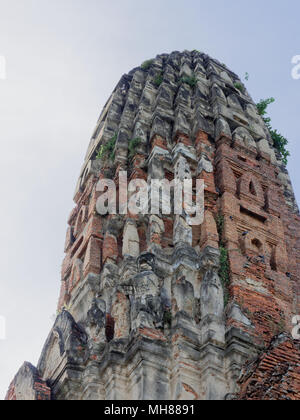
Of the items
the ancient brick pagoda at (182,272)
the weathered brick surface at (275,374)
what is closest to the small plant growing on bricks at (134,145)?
the ancient brick pagoda at (182,272)

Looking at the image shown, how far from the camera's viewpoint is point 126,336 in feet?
35.2

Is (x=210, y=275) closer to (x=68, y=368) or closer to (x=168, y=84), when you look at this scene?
(x=68, y=368)

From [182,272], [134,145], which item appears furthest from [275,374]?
[134,145]

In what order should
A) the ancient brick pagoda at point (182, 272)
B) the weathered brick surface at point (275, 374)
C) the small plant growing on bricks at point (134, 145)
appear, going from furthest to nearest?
the small plant growing on bricks at point (134, 145) → the ancient brick pagoda at point (182, 272) → the weathered brick surface at point (275, 374)

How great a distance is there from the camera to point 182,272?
11.4 meters

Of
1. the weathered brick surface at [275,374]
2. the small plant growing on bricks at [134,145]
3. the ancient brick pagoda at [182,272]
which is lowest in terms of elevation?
the weathered brick surface at [275,374]

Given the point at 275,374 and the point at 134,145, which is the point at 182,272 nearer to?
the point at 275,374

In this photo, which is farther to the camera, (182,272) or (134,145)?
(134,145)

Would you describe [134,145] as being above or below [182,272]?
above

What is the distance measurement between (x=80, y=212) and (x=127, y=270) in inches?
142

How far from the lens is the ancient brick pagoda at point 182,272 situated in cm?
1002

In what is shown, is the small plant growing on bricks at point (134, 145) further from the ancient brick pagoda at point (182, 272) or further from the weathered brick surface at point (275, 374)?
the weathered brick surface at point (275, 374)

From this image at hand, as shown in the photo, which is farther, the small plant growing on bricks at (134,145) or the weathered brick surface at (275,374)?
the small plant growing on bricks at (134,145)

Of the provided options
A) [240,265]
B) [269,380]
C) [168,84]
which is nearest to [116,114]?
[168,84]
